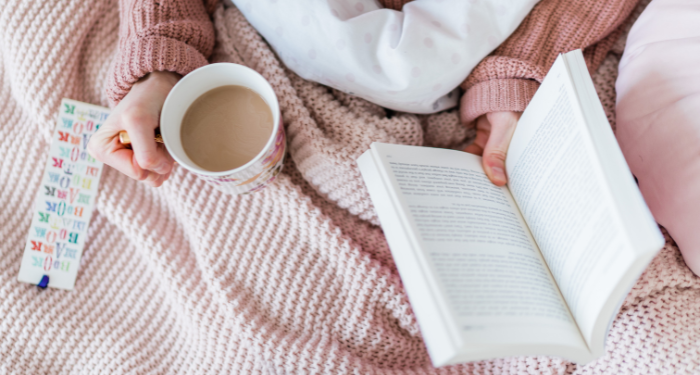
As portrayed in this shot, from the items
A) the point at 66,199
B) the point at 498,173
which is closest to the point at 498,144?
the point at 498,173

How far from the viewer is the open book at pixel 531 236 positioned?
1.38 feet

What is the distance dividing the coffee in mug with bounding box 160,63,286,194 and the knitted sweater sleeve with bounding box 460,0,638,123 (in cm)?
33

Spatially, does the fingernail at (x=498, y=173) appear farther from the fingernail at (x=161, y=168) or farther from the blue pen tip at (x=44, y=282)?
the blue pen tip at (x=44, y=282)

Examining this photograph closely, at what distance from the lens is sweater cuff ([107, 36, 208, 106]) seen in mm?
594

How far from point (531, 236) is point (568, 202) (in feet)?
0.31

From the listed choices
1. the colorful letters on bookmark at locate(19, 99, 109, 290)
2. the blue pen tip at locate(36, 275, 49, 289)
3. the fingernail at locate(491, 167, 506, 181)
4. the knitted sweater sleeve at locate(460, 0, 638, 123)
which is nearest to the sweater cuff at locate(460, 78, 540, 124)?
the knitted sweater sleeve at locate(460, 0, 638, 123)

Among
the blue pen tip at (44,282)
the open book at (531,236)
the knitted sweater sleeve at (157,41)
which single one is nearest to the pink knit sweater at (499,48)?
the knitted sweater sleeve at (157,41)

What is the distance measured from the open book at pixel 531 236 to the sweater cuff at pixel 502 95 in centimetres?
7

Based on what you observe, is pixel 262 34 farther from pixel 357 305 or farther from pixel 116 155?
pixel 357 305

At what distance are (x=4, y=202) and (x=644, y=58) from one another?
1065mm

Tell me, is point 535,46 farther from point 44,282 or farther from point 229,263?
point 44,282

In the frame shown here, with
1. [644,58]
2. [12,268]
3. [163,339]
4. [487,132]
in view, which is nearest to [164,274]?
[163,339]

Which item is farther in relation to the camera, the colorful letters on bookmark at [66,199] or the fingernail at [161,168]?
the colorful letters on bookmark at [66,199]

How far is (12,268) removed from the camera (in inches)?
27.4
